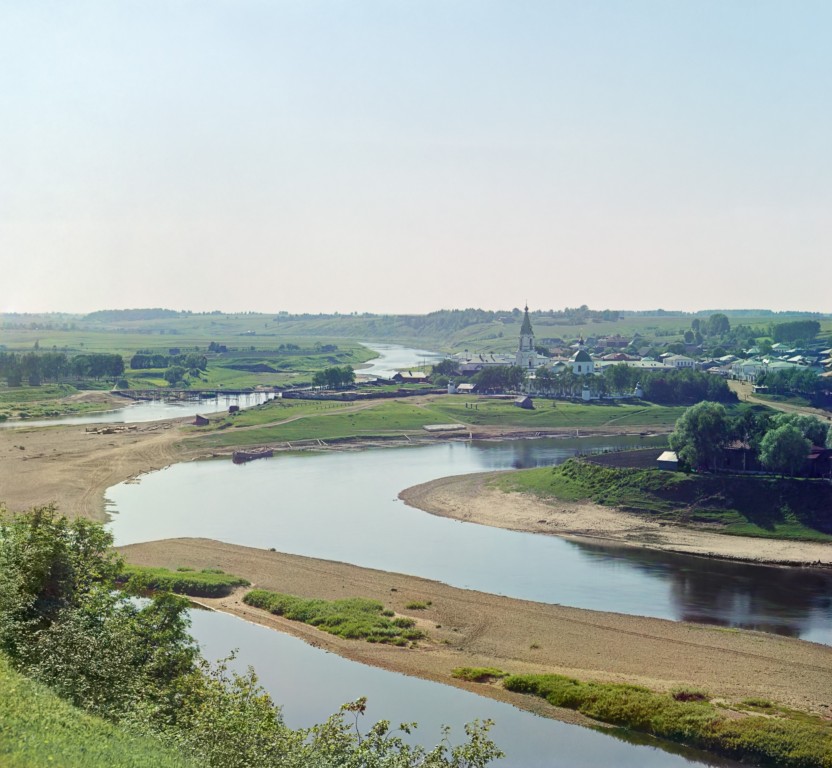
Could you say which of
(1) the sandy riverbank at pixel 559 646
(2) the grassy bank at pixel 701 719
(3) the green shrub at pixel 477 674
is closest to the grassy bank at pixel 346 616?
(1) the sandy riverbank at pixel 559 646

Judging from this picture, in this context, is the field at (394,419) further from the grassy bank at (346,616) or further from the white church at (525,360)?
the grassy bank at (346,616)

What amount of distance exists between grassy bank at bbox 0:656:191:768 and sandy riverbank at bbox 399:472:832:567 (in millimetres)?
39494

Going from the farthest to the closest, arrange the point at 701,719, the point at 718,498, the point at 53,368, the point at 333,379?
the point at 53,368 → the point at 333,379 → the point at 718,498 → the point at 701,719

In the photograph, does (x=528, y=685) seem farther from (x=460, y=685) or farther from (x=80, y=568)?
(x=80, y=568)

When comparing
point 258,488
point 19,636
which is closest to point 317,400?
point 258,488

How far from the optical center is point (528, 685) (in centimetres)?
3491

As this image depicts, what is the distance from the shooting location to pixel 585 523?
197 ft

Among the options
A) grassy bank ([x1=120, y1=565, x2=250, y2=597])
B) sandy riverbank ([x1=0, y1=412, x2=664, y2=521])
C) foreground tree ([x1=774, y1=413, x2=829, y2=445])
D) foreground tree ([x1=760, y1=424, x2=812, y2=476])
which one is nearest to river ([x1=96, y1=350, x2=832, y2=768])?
sandy riverbank ([x1=0, y1=412, x2=664, y2=521])

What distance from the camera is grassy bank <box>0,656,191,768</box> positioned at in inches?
693

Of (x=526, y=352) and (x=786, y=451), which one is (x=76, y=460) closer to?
(x=786, y=451)

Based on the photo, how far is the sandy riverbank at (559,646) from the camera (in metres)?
35.2

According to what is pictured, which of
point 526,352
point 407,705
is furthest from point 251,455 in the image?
point 526,352

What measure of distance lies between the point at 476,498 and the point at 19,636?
4551cm

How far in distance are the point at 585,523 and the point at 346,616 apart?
22.3 m
